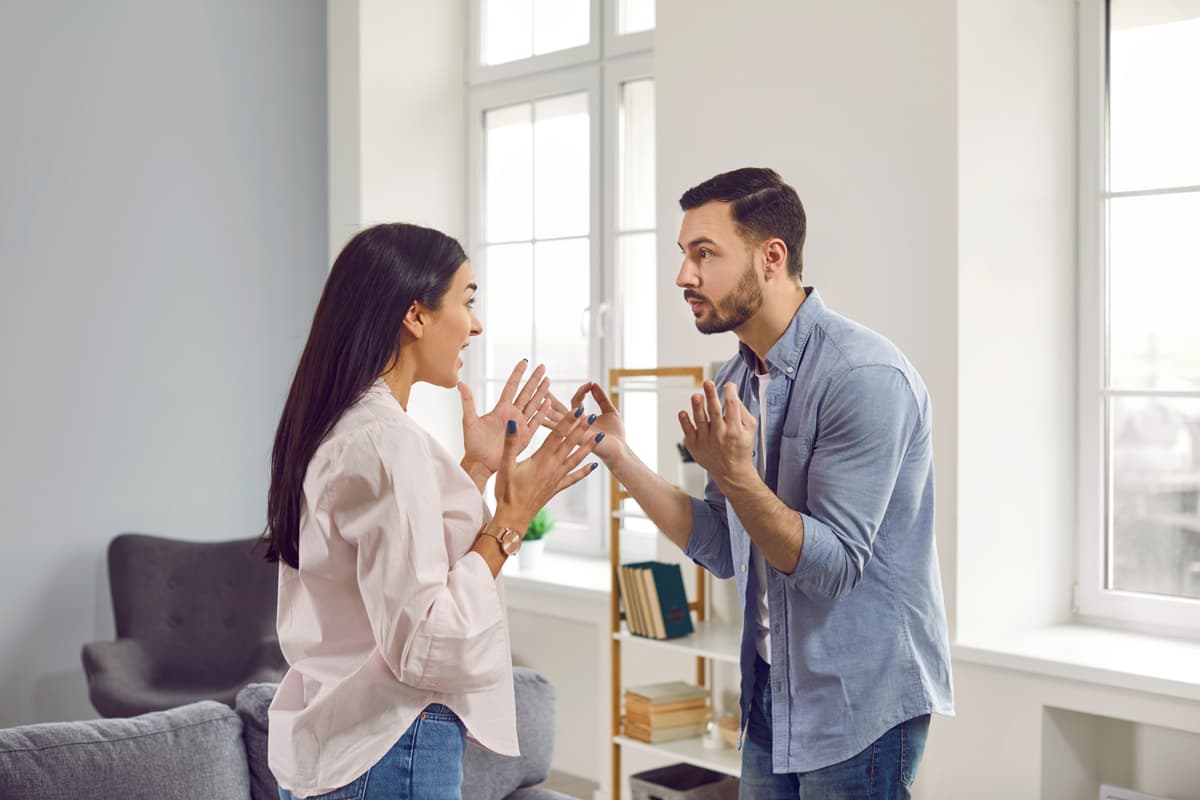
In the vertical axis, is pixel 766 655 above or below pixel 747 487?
below

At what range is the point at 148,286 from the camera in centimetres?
443

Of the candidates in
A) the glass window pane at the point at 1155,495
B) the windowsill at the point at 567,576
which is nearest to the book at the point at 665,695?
the windowsill at the point at 567,576

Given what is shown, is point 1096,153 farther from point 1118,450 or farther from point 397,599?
point 397,599

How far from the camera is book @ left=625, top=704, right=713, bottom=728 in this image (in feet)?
11.1

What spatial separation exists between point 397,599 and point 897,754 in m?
0.86

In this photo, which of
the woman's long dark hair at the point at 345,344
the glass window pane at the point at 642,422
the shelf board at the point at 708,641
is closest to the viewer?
the woman's long dark hair at the point at 345,344

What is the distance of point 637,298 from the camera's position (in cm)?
450

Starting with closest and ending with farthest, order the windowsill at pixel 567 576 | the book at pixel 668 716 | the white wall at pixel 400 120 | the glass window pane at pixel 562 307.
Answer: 1. the book at pixel 668 716
2. the windowsill at pixel 567 576
3. the glass window pane at pixel 562 307
4. the white wall at pixel 400 120

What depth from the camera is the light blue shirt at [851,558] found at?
5.81 feet

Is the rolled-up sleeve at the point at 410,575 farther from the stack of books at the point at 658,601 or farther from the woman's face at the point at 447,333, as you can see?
the stack of books at the point at 658,601

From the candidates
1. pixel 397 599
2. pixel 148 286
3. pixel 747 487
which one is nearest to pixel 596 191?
pixel 148 286

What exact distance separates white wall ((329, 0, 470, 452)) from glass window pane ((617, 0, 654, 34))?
35.4 inches

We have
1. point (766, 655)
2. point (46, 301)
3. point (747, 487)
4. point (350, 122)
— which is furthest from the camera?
point (350, 122)

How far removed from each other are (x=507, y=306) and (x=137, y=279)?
4.81ft
